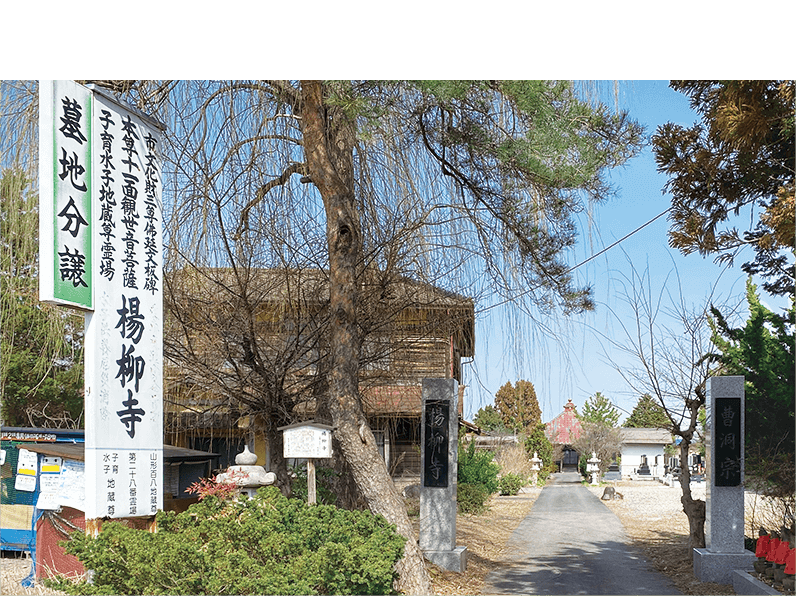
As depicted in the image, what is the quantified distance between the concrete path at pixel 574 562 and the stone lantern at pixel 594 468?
17142 millimetres

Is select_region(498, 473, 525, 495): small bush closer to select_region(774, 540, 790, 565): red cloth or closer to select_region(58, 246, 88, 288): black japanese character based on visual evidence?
select_region(774, 540, 790, 565): red cloth

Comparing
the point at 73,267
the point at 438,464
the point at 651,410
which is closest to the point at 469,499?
the point at 651,410

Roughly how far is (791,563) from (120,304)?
6.19m

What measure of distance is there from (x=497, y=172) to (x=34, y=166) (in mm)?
4145

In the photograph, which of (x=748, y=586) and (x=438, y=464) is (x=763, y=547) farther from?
(x=438, y=464)

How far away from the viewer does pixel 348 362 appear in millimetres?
7566

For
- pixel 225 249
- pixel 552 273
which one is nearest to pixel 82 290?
pixel 225 249

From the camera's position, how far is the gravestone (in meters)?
9.12

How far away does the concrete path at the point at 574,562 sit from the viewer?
8938 millimetres

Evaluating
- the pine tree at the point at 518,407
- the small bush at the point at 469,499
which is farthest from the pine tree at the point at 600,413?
the small bush at the point at 469,499

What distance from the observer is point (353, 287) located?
7.65 metres

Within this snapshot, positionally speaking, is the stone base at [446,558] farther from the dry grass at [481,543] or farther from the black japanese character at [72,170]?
the black japanese character at [72,170]

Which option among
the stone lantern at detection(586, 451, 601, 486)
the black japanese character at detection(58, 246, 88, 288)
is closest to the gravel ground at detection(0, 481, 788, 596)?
the black japanese character at detection(58, 246, 88, 288)

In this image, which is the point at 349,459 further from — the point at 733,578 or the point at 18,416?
the point at 18,416
